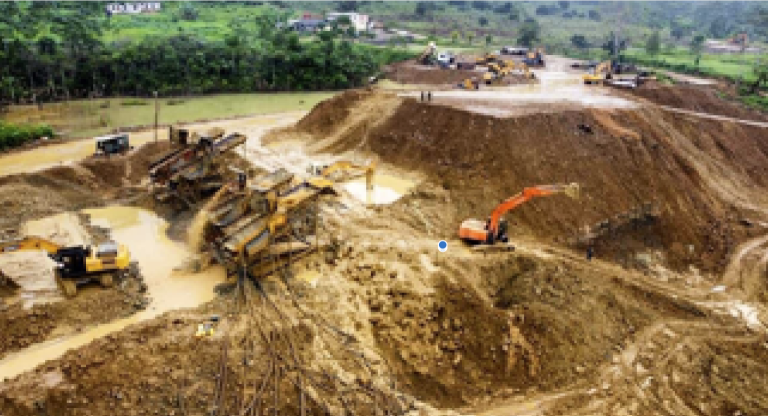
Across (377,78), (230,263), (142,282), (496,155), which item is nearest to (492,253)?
(496,155)

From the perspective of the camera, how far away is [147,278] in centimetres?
1700

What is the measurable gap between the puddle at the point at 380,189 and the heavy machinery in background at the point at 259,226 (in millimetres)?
3534

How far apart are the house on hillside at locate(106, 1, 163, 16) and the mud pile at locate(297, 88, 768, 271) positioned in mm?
66222

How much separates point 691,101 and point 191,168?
31.6 m

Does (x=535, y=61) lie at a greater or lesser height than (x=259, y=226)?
greater

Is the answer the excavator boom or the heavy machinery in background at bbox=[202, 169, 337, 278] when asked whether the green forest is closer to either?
the excavator boom

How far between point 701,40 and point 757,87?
90.7 feet

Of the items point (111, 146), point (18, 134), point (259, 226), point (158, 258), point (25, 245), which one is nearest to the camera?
point (25, 245)

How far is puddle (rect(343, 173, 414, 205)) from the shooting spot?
73.9 ft

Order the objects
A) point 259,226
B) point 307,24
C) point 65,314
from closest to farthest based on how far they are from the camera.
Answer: point 65,314
point 259,226
point 307,24

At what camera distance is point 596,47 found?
7638 cm

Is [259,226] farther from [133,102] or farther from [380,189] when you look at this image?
[133,102]

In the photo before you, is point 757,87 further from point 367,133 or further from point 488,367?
point 488,367

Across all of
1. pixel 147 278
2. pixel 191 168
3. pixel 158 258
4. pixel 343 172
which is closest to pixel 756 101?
pixel 343 172
